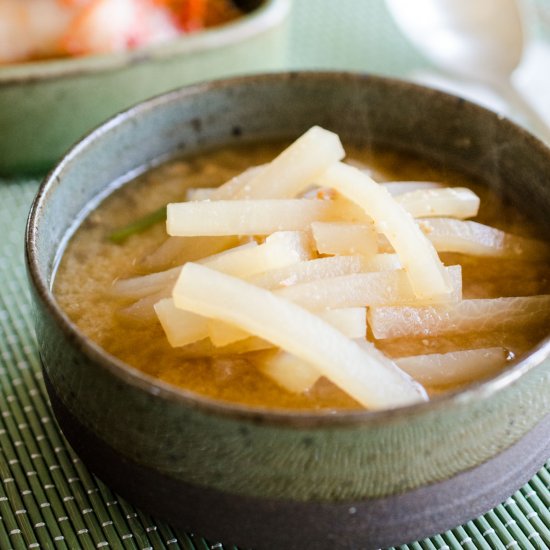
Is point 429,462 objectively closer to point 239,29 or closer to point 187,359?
point 187,359

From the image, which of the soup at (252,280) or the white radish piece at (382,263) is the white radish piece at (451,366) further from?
the white radish piece at (382,263)

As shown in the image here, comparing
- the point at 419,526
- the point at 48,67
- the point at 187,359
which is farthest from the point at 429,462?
the point at 48,67

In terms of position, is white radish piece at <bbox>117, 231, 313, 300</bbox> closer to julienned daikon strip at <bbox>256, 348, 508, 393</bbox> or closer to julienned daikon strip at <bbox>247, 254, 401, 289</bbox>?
julienned daikon strip at <bbox>247, 254, 401, 289</bbox>

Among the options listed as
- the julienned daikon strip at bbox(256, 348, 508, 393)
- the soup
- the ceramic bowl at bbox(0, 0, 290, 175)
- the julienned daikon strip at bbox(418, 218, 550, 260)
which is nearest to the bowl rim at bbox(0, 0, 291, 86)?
the ceramic bowl at bbox(0, 0, 290, 175)

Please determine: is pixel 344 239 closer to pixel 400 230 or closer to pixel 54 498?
pixel 400 230

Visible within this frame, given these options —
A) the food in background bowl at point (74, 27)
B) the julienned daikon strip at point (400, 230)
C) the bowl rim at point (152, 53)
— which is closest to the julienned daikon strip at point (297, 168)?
the julienned daikon strip at point (400, 230)

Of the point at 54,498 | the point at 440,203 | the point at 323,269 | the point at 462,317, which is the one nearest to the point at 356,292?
the point at 323,269
